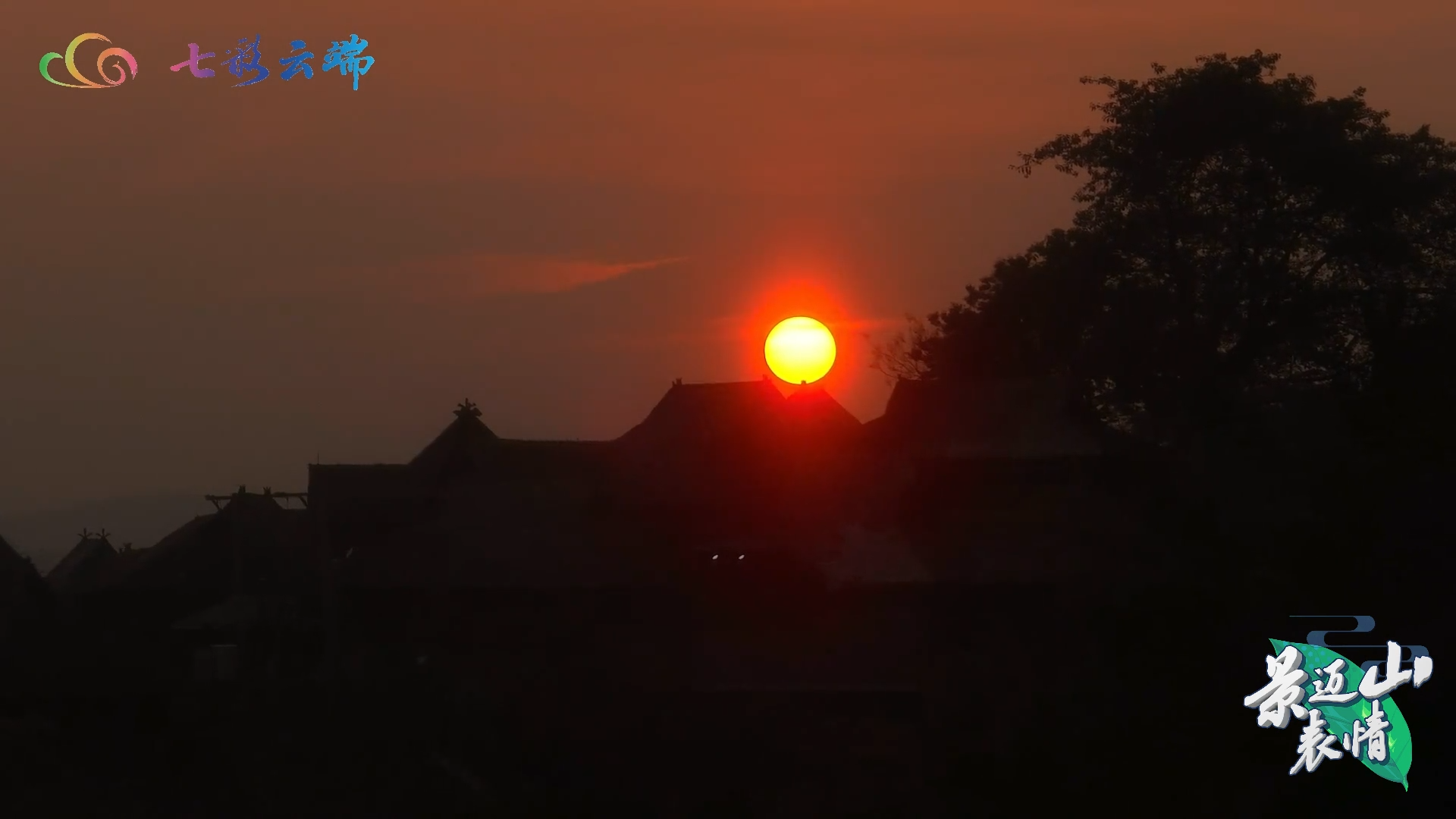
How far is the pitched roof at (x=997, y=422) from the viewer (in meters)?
30.8

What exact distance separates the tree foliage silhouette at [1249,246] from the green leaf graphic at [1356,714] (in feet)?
41.1

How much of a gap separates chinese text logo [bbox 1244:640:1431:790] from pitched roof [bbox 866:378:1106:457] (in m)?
10.1

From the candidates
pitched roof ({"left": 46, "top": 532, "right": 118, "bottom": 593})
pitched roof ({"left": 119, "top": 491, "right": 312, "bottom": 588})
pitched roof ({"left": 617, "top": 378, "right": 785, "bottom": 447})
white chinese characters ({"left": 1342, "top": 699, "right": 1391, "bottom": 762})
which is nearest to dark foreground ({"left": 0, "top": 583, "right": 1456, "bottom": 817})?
white chinese characters ({"left": 1342, "top": 699, "right": 1391, "bottom": 762})

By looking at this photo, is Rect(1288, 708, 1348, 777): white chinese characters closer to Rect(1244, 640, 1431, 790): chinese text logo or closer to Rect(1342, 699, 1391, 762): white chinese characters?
Rect(1244, 640, 1431, 790): chinese text logo

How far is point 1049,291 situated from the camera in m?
37.6

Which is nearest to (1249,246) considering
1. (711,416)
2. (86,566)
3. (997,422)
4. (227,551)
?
(997,422)

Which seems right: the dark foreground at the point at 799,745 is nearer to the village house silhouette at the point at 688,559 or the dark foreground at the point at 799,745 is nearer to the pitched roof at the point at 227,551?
the village house silhouette at the point at 688,559

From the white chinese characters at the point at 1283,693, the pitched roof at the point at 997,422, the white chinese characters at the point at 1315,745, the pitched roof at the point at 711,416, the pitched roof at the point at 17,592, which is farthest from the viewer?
the pitched roof at the point at 17,592

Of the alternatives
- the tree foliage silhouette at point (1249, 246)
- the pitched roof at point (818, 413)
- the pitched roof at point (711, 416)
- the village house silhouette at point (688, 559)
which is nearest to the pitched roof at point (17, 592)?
the village house silhouette at point (688, 559)

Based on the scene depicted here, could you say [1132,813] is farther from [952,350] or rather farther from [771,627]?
[952,350]

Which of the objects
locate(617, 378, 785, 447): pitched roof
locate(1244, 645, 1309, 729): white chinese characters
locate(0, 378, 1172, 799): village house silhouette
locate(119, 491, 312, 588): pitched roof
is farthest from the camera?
locate(119, 491, 312, 588): pitched roof

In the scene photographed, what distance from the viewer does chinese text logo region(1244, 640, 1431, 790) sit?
728 inches

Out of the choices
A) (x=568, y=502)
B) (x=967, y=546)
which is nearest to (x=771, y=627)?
(x=967, y=546)

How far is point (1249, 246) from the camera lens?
115 ft
